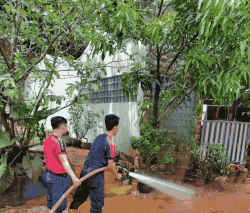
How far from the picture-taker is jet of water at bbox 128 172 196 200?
439cm

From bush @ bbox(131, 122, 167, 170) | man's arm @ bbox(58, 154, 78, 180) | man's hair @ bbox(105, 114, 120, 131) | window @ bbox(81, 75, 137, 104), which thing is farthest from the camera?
window @ bbox(81, 75, 137, 104)

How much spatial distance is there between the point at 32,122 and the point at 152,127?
8.34ft

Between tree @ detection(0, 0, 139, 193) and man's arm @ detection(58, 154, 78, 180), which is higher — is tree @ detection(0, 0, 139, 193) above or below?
above

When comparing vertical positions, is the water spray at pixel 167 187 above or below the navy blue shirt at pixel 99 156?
below

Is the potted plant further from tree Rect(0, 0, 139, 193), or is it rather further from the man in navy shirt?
the man in navy shirt

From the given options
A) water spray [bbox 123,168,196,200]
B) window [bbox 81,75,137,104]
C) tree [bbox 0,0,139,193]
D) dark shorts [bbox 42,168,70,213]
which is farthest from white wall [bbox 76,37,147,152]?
dark shorts [bbox 42,168,70,213]

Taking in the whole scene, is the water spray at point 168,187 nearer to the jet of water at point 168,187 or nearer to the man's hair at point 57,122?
the jet of water at point 168,187

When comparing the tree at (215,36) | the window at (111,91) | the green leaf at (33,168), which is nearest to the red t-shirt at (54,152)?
the green leaf at (33,168)

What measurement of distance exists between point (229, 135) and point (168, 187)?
3343mm

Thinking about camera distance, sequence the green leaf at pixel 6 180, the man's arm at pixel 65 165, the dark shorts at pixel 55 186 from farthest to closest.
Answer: the green leaf at pixel 6 180 < the dark shorts at pixel 55 186 < the man's arm at pixel 65 165

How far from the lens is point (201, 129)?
6.63 m

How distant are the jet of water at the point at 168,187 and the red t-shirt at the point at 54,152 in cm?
219

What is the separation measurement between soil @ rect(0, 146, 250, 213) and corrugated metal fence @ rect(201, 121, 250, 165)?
1914 mm

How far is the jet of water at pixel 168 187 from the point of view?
4395 millimetres
